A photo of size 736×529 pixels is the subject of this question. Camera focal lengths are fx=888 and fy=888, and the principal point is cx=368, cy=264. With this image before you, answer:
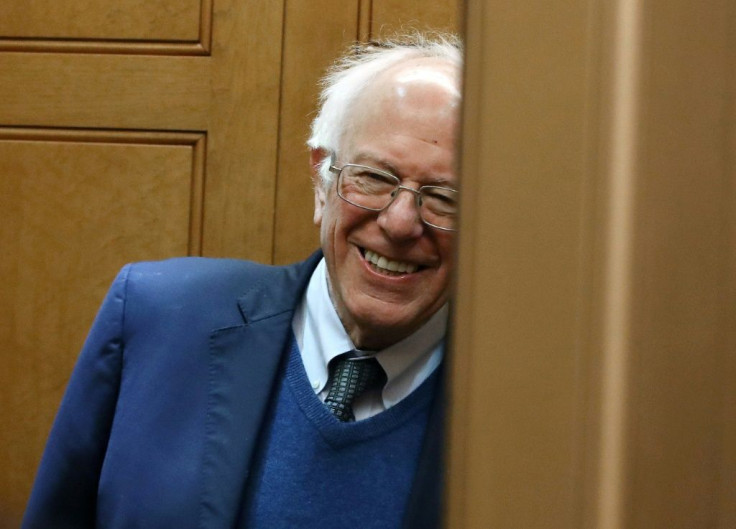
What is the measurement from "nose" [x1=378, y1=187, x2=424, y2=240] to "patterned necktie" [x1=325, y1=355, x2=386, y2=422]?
18 cm

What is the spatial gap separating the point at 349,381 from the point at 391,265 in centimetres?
17

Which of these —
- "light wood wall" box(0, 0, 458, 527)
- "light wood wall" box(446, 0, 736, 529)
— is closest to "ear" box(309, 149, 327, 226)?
"light wood wall" box(0, 0, 458, 527)

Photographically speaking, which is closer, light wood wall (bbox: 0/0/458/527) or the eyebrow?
the eyebrow

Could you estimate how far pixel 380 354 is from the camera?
1.24 metres

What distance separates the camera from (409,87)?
123 centimetres

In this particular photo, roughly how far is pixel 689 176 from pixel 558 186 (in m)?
0.02

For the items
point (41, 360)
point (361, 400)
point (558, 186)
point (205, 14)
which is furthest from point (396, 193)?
point (558, 186)

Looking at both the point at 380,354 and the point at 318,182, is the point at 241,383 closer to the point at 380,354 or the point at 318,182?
the point at 380,354

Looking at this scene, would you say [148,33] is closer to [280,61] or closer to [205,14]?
[205,14]

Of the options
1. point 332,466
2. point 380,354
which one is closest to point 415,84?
point 380,354

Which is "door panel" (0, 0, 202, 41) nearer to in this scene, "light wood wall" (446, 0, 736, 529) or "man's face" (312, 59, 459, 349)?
"man's face" (312, 59, 459, 349)

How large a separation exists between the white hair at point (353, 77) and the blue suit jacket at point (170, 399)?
189 mm

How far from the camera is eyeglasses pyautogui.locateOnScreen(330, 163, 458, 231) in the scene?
120 centimetres

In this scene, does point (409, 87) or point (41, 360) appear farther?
point (41, 360)
